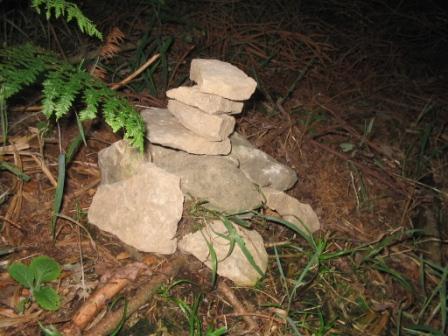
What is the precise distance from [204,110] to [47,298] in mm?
1243

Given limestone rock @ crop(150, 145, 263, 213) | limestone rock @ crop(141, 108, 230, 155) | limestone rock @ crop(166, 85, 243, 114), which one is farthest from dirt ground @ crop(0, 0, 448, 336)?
limestone rock @ crop(166, 85, 243, 114)

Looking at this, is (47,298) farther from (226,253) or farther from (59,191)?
(226,253)

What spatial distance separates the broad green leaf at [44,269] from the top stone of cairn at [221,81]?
3.79ft

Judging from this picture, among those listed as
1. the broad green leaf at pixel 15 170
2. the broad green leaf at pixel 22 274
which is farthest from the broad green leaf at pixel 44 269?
the broad green leaf at pixel 15 170

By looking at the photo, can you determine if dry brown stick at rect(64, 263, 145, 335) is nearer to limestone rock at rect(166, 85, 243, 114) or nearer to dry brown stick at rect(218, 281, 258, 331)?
dry brown stick at rect(218, 281, 258, 331)

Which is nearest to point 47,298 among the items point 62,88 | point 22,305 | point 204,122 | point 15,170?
point 22,305

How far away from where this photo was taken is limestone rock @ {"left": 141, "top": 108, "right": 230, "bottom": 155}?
207 cm

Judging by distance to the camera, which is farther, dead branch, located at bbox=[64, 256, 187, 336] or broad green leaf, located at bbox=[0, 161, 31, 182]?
broad green leaf, located at bbox=[0, 161, 31, 182]

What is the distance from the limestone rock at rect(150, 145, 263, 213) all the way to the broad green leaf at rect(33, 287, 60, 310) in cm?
86

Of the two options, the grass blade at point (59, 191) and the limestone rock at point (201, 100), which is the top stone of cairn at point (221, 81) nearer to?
the limestone rock at point (201, 100)

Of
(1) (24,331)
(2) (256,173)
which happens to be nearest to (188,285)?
(1) (24,331)

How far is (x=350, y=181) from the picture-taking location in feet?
8.90

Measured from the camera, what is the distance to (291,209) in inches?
88.4

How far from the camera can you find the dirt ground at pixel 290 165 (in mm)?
1726
